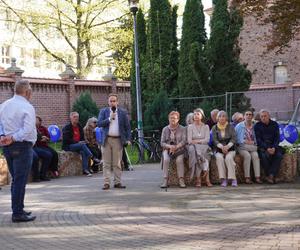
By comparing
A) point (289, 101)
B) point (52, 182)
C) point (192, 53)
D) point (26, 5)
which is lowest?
point (52, 182)

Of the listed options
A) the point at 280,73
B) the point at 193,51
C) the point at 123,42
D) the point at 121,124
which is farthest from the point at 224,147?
the point at 280,73

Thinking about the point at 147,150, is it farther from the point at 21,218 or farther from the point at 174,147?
the point at 21,218

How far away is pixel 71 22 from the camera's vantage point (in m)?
38.0

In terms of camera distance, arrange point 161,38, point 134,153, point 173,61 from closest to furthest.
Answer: point 134,153 → point 161,38 → point 173,61

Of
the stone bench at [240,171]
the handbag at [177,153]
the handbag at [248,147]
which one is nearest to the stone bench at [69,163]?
the stone bench at [240,171]

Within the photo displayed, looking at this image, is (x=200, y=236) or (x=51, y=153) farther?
(x=51, y=153)

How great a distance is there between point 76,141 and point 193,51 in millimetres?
7905

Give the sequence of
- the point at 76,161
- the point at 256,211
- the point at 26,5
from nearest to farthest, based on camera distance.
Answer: the point at 256,211, the point at 76,161, the point at 26,5

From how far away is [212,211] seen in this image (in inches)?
336

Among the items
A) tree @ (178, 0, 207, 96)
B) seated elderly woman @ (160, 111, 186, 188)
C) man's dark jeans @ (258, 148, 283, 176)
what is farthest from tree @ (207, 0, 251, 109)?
seated elderly woman @ (160, 111, 186, 188)

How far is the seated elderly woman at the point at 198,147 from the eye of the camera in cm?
1137

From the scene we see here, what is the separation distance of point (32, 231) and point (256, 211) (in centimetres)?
334

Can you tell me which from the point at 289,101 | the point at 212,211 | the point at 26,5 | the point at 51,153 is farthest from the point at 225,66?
the point at 26,5

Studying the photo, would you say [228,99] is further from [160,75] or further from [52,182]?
[52,182]
